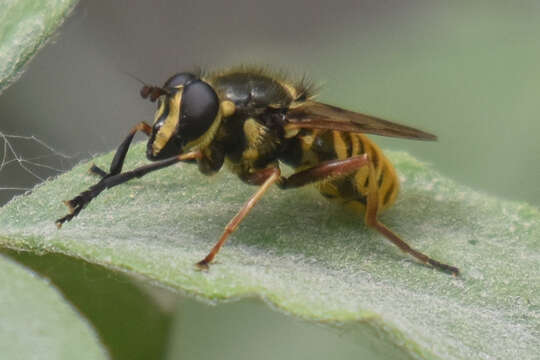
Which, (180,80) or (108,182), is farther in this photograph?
(180,80)

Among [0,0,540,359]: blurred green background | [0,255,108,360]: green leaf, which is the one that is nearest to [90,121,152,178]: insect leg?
[0,0,540,359]: blurred green background

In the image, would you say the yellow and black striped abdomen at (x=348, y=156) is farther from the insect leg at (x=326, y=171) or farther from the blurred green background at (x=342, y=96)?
the blurred green background at (x=342, y=96)

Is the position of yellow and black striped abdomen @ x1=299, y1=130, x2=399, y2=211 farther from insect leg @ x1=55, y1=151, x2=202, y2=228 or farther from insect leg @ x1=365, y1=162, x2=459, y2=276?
insect leg @ x1=55, y1=151, x2=202, y2=228

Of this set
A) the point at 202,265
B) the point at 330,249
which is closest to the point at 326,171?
the point at 330,249

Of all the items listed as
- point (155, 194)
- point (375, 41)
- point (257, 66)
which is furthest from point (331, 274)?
point (375, 41)

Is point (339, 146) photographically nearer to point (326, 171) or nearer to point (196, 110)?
point (326, 171)

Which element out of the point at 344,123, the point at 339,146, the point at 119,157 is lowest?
the point at 119,157

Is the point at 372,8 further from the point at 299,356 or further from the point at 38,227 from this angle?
the point at 38,227
